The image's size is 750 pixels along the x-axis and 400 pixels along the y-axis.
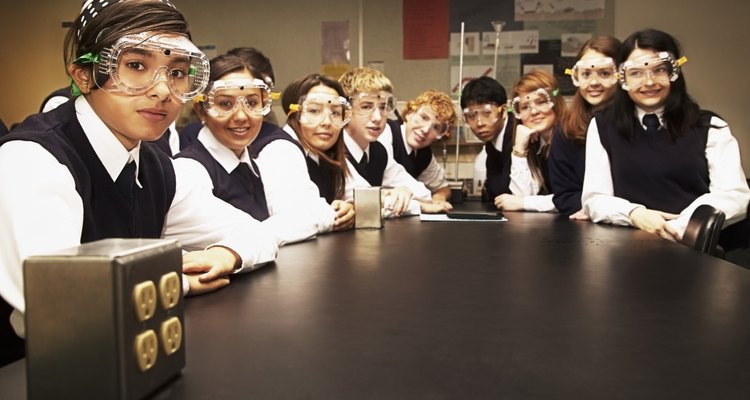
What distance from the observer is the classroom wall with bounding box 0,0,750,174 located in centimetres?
513

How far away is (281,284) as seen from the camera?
4.51ft

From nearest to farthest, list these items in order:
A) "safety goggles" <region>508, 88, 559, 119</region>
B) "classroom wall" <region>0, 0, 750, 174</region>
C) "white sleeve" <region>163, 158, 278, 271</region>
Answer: "white sleeve" <region>163, 158, 278, 271</region> → "safety goggles" <region>508, 88, 559, 119</region> → "classroom wall" <region>0, 0, 750, 174</region>

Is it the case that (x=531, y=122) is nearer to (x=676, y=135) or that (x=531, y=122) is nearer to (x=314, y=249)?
(x=676, y=135)

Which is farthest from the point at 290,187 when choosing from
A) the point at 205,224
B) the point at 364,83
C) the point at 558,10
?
the point at 558,10

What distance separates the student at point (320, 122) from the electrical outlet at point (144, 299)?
197cm

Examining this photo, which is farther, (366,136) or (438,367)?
(366,136)

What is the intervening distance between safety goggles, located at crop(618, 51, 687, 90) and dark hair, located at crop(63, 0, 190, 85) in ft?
6.58

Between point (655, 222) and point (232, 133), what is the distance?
1.53m

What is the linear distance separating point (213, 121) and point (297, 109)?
66cm

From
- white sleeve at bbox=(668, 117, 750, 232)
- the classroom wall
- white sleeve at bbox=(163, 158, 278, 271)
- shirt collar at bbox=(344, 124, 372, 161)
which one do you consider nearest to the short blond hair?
shirt collar at bbox=(344, 124, 372, 161)

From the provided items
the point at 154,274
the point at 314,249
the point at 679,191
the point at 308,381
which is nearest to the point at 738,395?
the point at 308,381

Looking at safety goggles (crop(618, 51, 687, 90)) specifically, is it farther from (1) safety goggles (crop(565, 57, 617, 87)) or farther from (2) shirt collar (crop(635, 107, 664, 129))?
(1) safety goggles (crop(565, 57, 617, 87))

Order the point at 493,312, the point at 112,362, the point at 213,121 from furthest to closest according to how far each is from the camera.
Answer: the point at 213,121, the point at 493,312, the point at 112,362

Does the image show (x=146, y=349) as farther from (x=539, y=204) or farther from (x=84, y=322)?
(x=539, y=204)
